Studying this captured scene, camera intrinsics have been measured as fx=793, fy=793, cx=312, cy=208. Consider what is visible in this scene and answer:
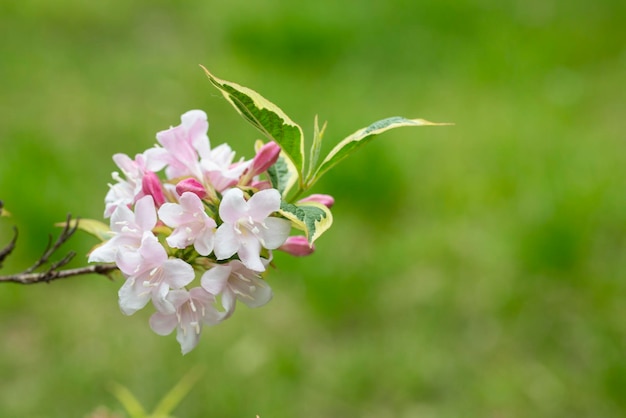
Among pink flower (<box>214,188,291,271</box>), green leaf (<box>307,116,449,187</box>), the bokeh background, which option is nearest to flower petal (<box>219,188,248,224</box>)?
pink flower (<box>214,188,291,271</box>)

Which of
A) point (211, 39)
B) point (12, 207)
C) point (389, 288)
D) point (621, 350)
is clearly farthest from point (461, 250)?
point (211, 39)

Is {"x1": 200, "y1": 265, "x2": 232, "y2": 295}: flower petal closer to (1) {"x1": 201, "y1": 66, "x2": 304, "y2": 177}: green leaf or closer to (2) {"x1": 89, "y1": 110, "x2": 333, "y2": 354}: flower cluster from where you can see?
(2) {"x1": 89, "y1": 110, "x2": 333, "y2": 354}: flower cluster

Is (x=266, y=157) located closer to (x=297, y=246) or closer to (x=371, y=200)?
(x=297, y=246)

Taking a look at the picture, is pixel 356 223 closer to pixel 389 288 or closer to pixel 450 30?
pixel 389 288

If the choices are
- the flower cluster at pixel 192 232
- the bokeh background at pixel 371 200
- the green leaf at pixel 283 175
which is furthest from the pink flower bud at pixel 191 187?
the bokeh background at pixel 371 200

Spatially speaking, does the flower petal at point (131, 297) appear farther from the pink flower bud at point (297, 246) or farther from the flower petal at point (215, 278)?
the pink flower bud at point (297, 246)

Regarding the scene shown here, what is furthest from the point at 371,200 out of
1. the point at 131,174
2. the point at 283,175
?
the point at 131,174
